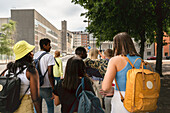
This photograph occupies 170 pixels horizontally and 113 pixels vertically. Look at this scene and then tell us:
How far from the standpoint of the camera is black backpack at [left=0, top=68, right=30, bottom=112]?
2.22 metres

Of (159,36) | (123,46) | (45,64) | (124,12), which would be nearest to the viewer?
(123,46)

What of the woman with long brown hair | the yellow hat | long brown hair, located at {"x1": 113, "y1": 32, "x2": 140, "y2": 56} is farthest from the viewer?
the yellow hat

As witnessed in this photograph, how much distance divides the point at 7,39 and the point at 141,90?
47.6 m

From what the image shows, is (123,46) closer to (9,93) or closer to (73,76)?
(73,76)

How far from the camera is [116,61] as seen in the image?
2215mm

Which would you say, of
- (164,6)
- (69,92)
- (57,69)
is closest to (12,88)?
(69,92)

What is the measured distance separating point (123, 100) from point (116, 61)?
444 millimetres

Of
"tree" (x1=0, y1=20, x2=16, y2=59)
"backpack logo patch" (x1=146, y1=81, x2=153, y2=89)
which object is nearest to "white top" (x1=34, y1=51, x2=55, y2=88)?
"backpack logo patch" (x1=146, y1=81, x2=153, y2=89)

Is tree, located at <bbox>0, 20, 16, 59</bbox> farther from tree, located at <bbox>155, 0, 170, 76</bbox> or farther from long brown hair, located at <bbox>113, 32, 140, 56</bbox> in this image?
long brown hair, located at <bbox>113, 32, 140, 56</bbox>

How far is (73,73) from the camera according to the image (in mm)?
2508

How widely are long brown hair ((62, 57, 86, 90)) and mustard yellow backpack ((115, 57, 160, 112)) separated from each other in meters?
0.68

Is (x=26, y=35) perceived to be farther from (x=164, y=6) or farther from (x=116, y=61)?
(x=116, y=61)

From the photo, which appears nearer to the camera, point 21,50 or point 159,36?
point 21,50

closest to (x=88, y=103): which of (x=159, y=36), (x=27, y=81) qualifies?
(x=27, y=81)
